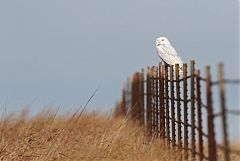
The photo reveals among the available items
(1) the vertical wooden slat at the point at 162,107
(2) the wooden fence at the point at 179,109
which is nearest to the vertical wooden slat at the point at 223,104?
(2) the wooden fence at the point at 179,109

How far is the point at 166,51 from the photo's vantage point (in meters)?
10.7

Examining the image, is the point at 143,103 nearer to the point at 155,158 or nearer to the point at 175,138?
the point at 175,138

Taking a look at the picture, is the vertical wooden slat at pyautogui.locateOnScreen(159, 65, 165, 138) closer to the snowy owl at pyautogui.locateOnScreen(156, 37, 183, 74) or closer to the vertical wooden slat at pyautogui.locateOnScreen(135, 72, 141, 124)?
the snowy owl at pyautogui.locateOnScreen(156, 37, 183, 74)

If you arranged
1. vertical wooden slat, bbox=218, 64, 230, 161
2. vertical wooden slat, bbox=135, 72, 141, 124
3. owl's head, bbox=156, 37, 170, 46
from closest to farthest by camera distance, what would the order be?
vertical wooden slat, bbox=218, 64, 230, 161, owl's head, bbox=156, 37, 170, 46, vertical wooden slat, bbox=135, 72, 141, 124

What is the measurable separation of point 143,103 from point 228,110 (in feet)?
31.4

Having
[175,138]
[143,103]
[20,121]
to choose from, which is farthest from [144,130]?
[175,138]

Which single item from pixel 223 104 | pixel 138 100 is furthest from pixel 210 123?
pixel 138 100

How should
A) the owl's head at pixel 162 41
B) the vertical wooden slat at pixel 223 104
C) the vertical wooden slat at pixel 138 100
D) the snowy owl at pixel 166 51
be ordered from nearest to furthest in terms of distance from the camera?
the vertical wooden slat at pixel 223 104 → the snowy owl at pixel 166 51 → the owl's head at pixel 162 41 → the vertical wooden slat at pixel 138 100

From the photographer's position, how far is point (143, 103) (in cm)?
1530

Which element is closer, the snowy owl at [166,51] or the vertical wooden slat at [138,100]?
the snowy owl at [166,51]

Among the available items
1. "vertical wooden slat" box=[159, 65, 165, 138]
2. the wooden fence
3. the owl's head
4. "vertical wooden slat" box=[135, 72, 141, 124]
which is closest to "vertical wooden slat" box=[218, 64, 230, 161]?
the wooden fence

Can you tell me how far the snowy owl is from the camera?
10594 millimetres

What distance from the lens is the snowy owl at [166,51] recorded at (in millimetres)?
10594

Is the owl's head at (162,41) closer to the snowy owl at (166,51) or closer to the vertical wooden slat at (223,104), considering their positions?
the snowy owl at (166,51)
